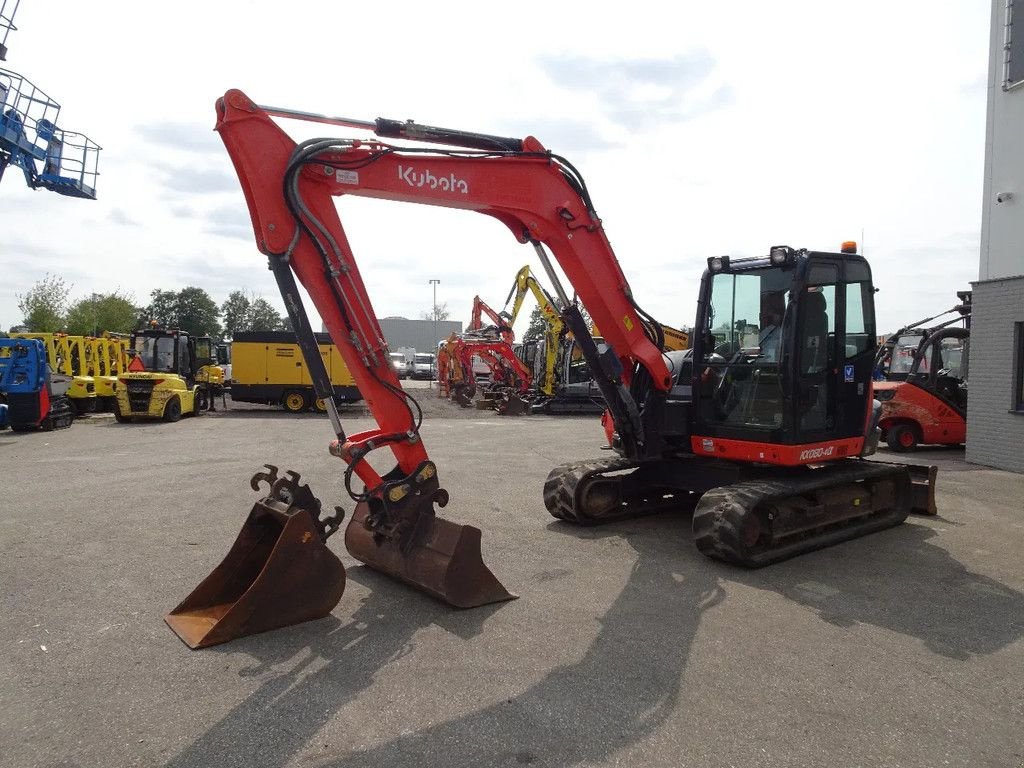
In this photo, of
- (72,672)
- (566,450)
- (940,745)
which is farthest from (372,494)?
(566,450)

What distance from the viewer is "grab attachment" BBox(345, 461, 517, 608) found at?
5.25m

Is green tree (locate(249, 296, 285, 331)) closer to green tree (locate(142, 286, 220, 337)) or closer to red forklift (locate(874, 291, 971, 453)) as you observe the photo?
green tree (locate(142, 286, 220, 337))

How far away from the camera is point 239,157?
16.1 ft

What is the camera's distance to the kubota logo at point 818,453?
6871mm

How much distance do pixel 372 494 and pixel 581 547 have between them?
2.56 m

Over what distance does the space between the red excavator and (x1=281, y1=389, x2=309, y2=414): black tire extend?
16.6 m

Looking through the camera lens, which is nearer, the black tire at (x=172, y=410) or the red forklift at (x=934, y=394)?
the red forklift at (x=934, y=394)

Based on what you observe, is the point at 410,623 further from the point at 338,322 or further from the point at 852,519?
the point at 852,519

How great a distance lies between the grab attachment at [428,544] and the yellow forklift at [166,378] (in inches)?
622

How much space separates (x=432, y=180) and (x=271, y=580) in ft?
9.95

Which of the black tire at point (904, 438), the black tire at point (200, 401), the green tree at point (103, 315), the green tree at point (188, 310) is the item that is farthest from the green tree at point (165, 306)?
the black tire at point (904, 438)

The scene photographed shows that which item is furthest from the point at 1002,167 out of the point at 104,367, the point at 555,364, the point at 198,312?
the point at 198,312

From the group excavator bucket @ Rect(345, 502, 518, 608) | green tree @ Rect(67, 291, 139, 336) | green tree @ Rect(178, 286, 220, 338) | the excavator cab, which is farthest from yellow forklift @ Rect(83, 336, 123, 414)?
green tree @ Rect(178, 286, 220, 338)

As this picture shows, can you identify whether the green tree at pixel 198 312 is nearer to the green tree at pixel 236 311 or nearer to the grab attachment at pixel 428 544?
the green tree at pixel 236 311
